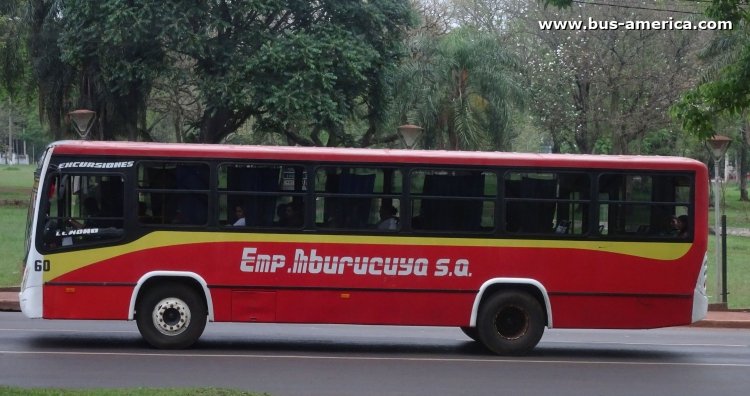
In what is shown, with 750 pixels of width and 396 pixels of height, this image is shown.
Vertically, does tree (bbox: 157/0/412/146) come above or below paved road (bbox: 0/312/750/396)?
above

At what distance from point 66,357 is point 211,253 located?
223 centimetres

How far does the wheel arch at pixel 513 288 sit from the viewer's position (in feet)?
45.4

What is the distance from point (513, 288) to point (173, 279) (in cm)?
449

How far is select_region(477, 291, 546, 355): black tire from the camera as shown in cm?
1391

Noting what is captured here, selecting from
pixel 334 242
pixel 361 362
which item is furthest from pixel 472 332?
pixel 334 242

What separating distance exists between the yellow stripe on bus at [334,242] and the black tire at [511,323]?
0.74m

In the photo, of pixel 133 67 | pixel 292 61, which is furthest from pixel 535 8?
pixel 133 67

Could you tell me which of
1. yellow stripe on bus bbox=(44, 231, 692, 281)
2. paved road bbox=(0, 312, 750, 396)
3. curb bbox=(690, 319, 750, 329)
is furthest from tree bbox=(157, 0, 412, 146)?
yellow stripe on bus bbox=(44, 231, 692, 281)

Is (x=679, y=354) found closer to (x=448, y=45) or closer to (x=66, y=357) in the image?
(x=66, y=357)

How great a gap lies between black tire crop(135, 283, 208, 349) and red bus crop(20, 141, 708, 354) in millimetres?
20

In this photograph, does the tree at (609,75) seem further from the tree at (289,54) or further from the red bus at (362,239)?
the red bus at (362,239)

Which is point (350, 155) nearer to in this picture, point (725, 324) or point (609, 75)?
point (725, 324)

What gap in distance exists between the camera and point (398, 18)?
3881 cm

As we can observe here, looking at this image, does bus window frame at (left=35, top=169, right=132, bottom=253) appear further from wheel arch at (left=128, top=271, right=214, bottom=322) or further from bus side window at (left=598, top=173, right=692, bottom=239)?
bus side window at (left=598, top=173, right=692, bottom=239)
